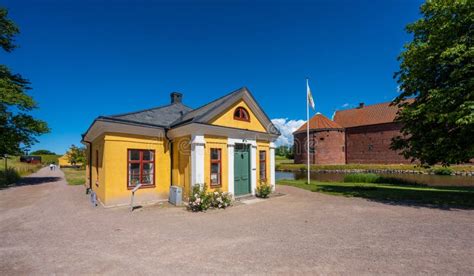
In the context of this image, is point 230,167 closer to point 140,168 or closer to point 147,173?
point 147,173

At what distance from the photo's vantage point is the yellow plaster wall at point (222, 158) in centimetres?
1000

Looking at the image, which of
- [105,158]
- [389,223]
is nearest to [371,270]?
[389,223]

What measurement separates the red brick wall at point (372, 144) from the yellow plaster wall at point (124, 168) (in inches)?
1591

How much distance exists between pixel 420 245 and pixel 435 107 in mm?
6863

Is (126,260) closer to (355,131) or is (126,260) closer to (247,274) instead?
(247,274)

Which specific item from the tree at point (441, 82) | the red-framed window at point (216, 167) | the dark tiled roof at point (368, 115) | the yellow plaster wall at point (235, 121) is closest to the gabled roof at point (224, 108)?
the yellow plaster wall at point (235, 121)

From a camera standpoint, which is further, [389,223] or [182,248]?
[389,223]

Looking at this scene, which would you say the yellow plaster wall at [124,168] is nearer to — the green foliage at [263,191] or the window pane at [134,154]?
the window pane at [134,154]

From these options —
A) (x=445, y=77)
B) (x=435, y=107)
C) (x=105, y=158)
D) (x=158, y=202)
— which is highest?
(x=445, y=77)

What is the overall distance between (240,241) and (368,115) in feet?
157

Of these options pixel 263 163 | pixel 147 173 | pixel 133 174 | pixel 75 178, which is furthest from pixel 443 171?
pixel 75 178

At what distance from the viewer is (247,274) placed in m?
3.79

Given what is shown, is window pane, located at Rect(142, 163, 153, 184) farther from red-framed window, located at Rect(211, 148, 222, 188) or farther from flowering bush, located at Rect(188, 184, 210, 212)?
red-framed window, located at Rect(211, 148, 222, 188)

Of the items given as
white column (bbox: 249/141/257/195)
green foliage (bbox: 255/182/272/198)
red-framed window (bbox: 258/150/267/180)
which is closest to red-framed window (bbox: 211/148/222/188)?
white column (bbox: 249/141/257/195)
